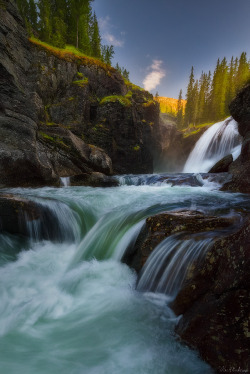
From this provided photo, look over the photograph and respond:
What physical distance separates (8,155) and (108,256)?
7.11m

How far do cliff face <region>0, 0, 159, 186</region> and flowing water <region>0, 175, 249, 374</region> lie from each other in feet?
16.6

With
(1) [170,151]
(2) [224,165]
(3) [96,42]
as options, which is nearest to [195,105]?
(1) [170,151]

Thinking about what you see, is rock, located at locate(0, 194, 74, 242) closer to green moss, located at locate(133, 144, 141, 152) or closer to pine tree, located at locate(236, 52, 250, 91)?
green moss, located at locate(133, 144, 141, 152)

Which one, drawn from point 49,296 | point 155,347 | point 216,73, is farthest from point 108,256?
point 216,73

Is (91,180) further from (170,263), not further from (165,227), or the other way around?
(170,263)

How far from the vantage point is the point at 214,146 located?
78.2 feet

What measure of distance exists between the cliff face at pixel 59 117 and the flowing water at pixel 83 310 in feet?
16.6

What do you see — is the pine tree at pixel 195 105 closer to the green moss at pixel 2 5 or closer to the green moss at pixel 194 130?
the green moss at pixel 194 130

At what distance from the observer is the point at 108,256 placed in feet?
16.0

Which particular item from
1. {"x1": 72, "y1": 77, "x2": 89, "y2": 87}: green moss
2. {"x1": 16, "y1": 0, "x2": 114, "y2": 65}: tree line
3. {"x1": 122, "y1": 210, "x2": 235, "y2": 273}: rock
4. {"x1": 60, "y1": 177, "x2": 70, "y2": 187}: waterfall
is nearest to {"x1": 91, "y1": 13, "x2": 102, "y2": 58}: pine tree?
{"x1": 16, "y1": 0, "x2": 114, "y2": 65}: tree line

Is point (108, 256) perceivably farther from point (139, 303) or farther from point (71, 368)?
point (71, 368)

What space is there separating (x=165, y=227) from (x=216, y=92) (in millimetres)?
50091

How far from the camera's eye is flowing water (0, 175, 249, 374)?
91.0 inches

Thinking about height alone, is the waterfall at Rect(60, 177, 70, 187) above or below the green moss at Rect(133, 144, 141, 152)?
below
